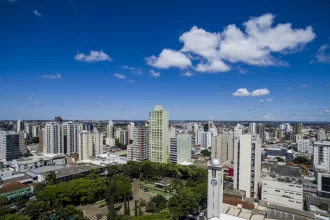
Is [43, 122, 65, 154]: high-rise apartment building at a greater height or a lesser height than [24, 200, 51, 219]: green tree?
greater

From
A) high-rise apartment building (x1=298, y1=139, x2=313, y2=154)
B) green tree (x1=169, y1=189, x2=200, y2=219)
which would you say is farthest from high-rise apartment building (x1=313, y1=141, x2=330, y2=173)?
green tree (x1=169, y1=189, x2=200, y2=219)

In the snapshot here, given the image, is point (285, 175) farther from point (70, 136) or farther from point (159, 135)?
point (70, 136)

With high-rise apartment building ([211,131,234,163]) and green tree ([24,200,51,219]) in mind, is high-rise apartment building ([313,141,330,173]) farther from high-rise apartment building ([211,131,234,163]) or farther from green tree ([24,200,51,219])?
green tree ([24,200,51,219])

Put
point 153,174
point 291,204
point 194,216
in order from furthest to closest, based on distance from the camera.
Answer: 1. point 153,174
2. point 291,204
3. point 194,216

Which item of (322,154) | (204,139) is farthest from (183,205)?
(204,139)

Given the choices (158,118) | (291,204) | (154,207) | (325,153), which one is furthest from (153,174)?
(325,153)

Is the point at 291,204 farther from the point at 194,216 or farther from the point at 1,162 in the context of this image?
the point at 1,162
